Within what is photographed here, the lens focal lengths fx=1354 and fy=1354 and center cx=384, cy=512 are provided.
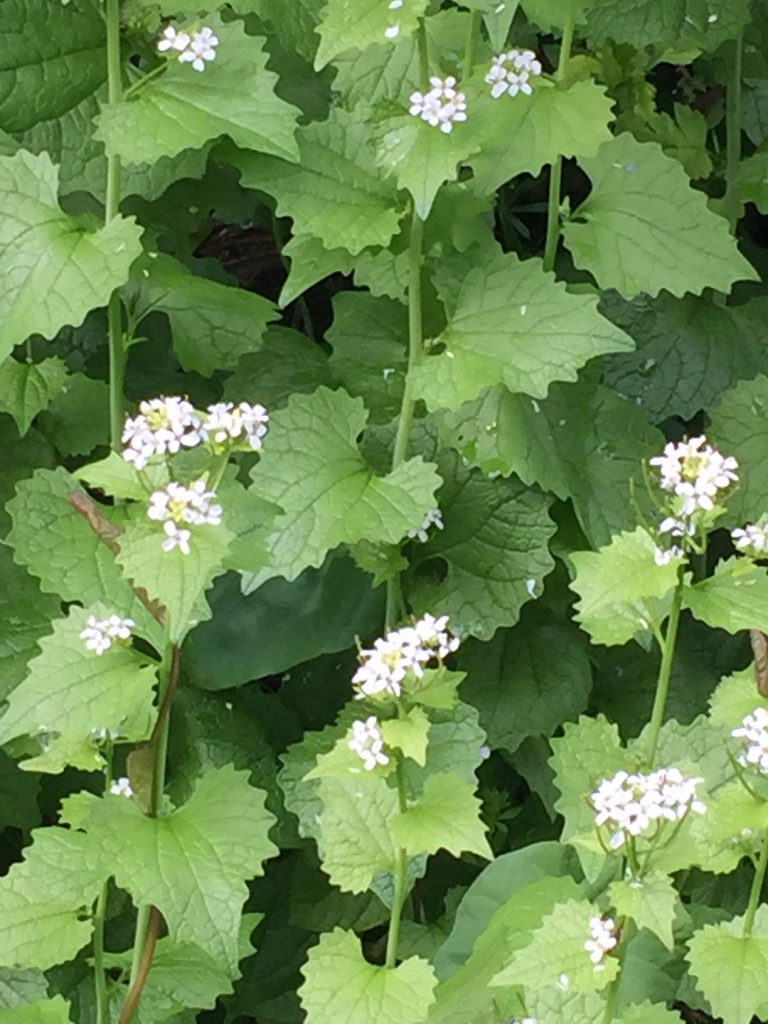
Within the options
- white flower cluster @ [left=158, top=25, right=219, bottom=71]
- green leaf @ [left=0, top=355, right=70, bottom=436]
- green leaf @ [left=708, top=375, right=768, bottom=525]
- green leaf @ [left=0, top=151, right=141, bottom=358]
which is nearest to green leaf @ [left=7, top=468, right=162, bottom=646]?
green leaf @ [left=0, top=355, right=70, bottom=436]

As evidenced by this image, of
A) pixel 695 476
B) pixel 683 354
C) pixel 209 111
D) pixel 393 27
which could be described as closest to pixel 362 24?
pixel 393 27

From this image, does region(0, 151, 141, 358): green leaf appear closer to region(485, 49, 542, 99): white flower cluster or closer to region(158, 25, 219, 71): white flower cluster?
region(158, 25, 219, 71): white flower cluster

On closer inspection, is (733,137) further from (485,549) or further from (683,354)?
(485,549)

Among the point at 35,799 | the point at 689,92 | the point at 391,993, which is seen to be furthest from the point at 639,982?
the point at 689,92

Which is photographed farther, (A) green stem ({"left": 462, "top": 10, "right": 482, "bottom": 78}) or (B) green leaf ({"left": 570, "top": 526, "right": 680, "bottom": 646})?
(A) green stem ({"left": 462, "top": 10, "right": 482, "bottom": 78})

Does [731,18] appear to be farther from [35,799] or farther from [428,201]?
[35,799]

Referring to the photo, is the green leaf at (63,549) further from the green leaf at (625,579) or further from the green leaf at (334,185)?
the green leaf at (625,579)
